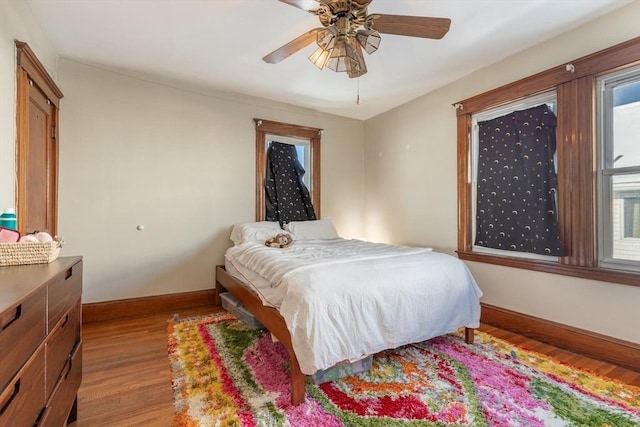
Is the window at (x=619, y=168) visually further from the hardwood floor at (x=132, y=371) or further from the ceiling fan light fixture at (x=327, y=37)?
the ceiling fan light fixture at (x=327, y=37)

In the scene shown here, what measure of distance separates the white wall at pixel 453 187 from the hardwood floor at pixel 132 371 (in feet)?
0.94

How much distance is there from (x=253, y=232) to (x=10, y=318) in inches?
104

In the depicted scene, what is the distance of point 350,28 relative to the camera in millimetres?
1783

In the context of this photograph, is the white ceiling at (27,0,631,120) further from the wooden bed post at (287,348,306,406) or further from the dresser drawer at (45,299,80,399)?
the wooden bed post at (287,348,306,406)

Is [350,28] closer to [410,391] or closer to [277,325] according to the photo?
[277,325]

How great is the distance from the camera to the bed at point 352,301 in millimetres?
1653

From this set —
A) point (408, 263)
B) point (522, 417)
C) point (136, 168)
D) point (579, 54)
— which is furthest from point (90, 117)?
point (579, 54)

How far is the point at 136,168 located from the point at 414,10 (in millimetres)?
2937

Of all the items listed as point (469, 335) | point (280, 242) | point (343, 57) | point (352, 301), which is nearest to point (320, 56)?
point (343, 57)

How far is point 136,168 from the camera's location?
3129 millimetres

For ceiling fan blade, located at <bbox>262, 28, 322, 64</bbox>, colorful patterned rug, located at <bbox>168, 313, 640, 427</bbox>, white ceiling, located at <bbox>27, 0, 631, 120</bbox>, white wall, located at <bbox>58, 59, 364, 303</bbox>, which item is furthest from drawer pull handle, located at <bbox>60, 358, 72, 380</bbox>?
white ceiling, located at <bbox>27, 0, 631, 120</bbox>

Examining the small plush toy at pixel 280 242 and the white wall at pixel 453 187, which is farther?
the small plush toy at pixel 280 242

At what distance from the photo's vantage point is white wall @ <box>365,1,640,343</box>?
7.08 feet

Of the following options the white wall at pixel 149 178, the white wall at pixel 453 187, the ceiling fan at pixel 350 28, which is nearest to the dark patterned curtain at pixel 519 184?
the white wall at pixel 453 187
